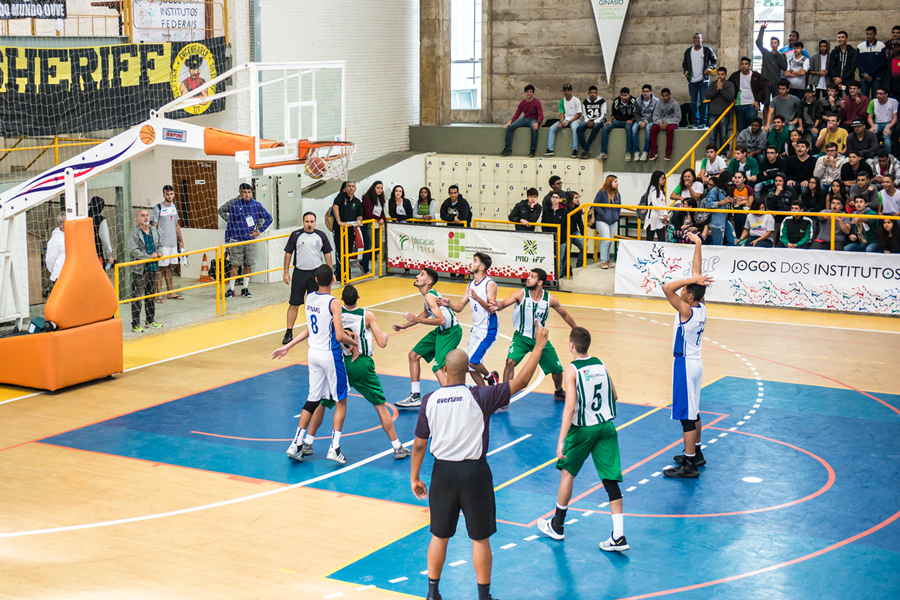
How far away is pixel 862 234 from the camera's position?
18.8 metres

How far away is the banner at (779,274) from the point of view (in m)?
18.6

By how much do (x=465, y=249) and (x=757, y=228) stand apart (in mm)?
6192

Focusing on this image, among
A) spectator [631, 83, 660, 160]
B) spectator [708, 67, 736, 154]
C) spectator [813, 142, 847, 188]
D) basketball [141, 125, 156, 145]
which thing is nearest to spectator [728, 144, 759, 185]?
spectator [813, 142, 847, 188]

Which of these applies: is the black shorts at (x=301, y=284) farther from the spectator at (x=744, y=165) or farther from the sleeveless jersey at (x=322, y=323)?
the spectator at (x=744, y=165)

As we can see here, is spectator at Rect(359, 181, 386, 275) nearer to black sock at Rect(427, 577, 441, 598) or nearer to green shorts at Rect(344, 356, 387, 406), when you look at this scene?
green shorts at Rect(344, 356, 387, 406)

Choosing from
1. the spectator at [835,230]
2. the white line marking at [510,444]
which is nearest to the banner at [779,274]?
the spectator at [835,230]

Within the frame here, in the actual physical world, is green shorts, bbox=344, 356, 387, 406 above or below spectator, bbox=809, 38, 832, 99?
below

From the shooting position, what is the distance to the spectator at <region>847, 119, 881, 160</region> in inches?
832

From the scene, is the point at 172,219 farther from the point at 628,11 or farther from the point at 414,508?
the point at 628,11

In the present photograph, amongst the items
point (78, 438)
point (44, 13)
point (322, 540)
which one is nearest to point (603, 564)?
point (322, 540)

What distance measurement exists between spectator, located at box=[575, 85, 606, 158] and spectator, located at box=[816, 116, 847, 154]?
5.77 meters

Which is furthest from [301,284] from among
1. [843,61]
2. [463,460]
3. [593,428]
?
[843,61]

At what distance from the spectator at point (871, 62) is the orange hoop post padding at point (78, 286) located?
1740 centimetres

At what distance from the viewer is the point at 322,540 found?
8.88m
